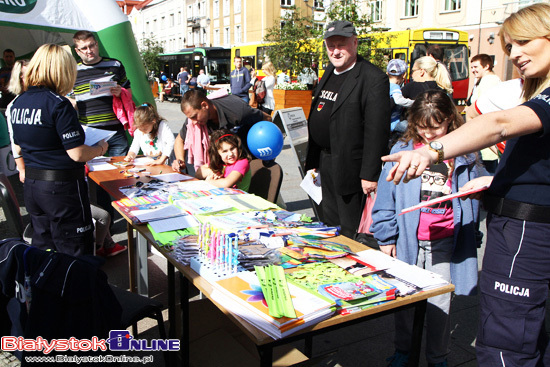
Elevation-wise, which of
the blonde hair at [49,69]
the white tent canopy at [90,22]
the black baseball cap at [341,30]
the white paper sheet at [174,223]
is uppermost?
the white tent canopy at [90,22]

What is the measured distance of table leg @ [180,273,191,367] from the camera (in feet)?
7.01

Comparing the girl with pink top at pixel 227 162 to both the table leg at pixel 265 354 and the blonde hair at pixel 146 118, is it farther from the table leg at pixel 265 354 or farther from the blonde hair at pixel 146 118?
the table leg at pixel 265 354

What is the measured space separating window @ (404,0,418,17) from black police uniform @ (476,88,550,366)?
90.7 ft

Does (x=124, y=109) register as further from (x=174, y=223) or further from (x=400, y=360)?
(x=400, y=360)

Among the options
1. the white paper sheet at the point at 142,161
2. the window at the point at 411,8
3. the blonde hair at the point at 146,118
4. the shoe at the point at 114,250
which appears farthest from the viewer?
the window at the point at 411,8

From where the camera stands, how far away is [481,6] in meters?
23.3

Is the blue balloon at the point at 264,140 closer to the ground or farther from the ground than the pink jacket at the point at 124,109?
closer to the ground

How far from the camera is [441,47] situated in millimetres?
14797

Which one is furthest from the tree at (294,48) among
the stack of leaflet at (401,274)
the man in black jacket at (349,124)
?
the stack of leaflet at (401,274)

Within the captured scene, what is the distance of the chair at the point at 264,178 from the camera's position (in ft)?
13.4

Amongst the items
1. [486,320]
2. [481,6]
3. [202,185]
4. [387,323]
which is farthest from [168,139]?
[481,6]

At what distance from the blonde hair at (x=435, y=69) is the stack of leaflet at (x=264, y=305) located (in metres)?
4.35

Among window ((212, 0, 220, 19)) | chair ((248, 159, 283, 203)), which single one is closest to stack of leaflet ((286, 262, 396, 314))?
chair ((248, 159, 283, 203))

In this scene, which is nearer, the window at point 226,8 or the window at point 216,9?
the window at point 226,8
